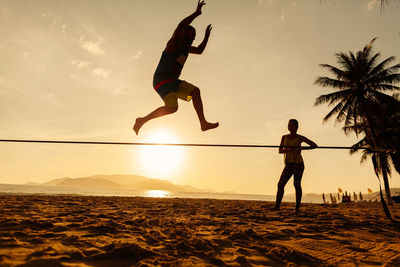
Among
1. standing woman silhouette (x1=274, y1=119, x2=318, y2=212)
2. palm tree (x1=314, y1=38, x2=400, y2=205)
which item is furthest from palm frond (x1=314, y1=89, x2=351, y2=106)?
standing woman silhouette (x1=274, y1=119, x2=318, y2=212)

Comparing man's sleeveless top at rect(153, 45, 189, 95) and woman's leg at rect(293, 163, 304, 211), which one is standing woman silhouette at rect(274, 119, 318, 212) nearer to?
woman's leg at rect(293, 163, 304, 211)

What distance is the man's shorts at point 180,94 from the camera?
2924 mm

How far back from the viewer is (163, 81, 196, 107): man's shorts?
2.92 metres

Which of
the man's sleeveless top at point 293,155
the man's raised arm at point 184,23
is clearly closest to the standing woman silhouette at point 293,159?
the man's sleeveless top at point 293,155

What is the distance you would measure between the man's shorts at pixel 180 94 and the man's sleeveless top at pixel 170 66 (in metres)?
0.13

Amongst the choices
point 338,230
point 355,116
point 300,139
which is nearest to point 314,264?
point 338,230

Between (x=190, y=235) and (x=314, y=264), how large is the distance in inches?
50.2

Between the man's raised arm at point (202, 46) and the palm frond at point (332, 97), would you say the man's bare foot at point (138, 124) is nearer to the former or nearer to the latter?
the man's raised arm at point (202, 46)

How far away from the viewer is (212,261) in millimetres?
1783

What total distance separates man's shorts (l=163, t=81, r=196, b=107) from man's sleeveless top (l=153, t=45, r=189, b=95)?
Result: 13 cm

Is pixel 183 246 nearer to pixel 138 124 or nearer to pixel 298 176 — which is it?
pixel 138 124

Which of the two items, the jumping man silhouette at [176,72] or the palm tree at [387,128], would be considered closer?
the jumping man silhouette at [176,72]

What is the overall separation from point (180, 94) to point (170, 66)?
1.26 ft

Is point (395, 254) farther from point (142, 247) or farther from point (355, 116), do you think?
point (355, 116)
